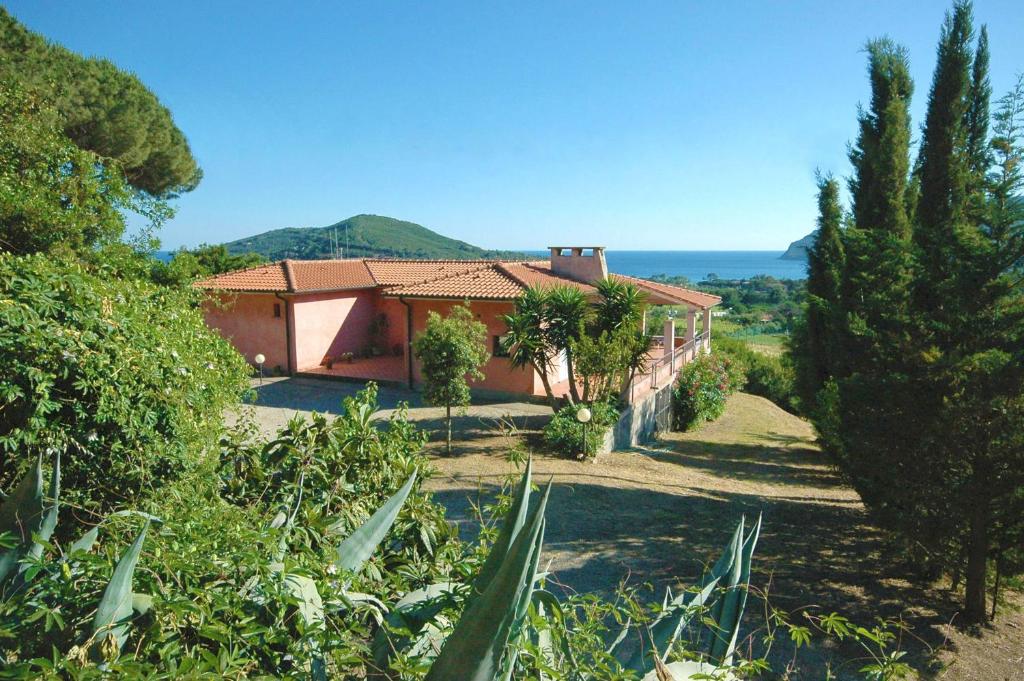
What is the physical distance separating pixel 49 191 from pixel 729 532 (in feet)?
36.2

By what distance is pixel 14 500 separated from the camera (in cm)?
287

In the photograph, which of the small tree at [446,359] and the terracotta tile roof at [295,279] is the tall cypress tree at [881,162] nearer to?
the small tree at [446,359]

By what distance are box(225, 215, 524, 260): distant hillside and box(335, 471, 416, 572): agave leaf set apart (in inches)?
2524

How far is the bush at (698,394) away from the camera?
20422mm

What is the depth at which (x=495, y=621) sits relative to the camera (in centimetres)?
190

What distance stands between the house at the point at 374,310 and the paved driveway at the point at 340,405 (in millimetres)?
603

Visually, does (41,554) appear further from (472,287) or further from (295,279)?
(295,279)

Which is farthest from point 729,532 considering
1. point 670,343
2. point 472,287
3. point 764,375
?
point 764,375

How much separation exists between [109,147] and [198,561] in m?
21.9

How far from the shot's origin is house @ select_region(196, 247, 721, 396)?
19875mm

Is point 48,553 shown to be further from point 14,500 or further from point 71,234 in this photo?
point 71,234

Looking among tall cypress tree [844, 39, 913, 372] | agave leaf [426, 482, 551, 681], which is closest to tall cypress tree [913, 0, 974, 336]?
tall cypress tree [844, 39, 913, 372]

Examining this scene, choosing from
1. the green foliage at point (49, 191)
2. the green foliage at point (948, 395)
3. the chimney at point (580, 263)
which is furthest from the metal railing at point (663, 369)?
the green foliage at point (49, 191)

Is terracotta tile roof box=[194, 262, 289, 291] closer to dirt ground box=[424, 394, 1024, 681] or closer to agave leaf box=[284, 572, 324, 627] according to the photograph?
dirt ground box=[424, 394, 1024, 681]
